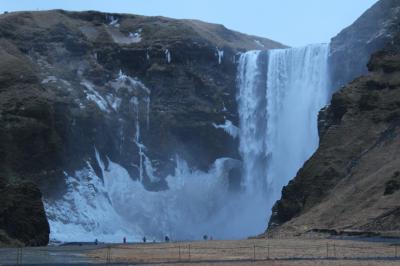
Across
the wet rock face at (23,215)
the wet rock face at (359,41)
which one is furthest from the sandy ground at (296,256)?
the wet rock face at (359,41)

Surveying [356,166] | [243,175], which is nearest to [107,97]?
[243,175]

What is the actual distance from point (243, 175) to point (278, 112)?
10.6 meters

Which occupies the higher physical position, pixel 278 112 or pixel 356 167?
pixel 278 112

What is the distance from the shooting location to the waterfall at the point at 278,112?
111 m

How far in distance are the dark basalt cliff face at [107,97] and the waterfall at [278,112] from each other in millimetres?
2857

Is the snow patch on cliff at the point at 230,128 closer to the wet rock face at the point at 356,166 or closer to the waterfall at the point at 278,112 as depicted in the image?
the waterfall at the point at 278,112

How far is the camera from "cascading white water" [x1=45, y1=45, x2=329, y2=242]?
4178 inches

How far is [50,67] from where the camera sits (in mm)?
119188

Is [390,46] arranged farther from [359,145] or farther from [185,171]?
[185,171]

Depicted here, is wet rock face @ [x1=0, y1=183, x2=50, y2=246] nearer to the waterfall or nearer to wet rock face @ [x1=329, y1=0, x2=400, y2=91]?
the waterfall

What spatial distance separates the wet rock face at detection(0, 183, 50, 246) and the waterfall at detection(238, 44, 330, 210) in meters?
41.3

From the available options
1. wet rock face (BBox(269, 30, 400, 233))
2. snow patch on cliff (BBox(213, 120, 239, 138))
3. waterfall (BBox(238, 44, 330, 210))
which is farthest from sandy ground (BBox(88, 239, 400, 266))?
snow patch on cliff (BBox(213, 120, 239, 138))

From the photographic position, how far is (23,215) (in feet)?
246

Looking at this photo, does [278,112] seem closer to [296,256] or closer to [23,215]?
[23,215]
